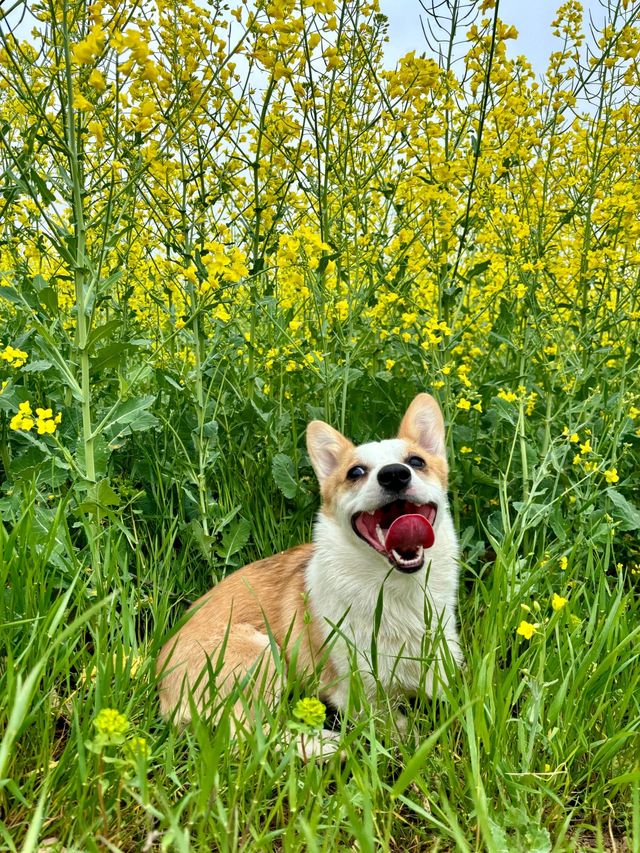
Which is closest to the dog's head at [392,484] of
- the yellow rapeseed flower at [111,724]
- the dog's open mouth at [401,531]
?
the dog's open mouth at [401,531]

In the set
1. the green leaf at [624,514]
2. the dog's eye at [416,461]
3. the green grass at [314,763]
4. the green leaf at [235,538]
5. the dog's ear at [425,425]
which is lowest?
the green grass at [314,763]

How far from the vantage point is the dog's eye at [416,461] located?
2785mm

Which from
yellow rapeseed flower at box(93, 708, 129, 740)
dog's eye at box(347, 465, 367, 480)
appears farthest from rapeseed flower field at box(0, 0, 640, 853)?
dog's eye at box(347, 465, 367, 480)

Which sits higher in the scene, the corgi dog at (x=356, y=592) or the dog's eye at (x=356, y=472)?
the dog's eye at (x=356, y=472)

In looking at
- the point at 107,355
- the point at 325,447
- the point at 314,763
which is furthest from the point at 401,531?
the point at 107,355

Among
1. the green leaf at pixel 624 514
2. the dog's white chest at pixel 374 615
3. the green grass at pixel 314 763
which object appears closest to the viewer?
the green grass at pixel 314 763

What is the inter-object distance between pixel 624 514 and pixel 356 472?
1325mm

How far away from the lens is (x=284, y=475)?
11.3 ft

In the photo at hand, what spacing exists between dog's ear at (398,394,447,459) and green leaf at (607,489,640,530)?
816 mm

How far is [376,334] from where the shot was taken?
4.42 m

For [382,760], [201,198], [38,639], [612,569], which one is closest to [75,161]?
[201,198]

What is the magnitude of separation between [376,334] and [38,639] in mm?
2869

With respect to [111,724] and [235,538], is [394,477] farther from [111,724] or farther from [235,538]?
[111,724]

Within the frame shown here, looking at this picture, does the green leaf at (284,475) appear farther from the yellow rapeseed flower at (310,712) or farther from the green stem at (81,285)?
the yellow rapeseed flower at (310,712)
